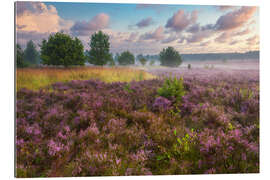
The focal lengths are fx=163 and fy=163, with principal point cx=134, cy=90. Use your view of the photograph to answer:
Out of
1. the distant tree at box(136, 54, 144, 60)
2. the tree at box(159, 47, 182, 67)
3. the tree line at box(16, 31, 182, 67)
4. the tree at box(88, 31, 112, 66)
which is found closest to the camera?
the tree line at box(16, 31, 182, 67)

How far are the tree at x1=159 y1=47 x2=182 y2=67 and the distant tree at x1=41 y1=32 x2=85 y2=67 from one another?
2010 mm

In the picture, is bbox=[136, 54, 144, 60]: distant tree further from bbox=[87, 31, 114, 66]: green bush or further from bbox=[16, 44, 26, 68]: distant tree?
bbox=[16, 44, 26, 68]: distant tree

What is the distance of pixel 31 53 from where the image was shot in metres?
3.62

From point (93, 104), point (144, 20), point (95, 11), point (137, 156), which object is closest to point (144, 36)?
point (144, 20)

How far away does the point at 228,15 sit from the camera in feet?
13.1

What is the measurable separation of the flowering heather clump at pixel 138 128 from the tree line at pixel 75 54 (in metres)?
0.55

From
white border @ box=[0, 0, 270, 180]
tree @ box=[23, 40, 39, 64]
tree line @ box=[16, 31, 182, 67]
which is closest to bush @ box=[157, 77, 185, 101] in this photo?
tree line @ box=[16, 31, 182, 67]

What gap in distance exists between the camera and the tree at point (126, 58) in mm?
4152

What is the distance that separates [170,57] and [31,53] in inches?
129

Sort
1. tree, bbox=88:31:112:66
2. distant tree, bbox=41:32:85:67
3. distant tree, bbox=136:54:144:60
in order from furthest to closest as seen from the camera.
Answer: distant tree, bbox=136:54:144:60, tree, bbox=88:31:112:66, distant tree, bbox=41:32:85:67

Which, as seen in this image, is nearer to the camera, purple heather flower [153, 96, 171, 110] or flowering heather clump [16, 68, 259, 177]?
flowering heather clump [16, 68, 259, 177]

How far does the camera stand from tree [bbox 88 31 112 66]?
13.1ft

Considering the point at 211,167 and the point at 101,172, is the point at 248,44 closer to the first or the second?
the point at 211,167
